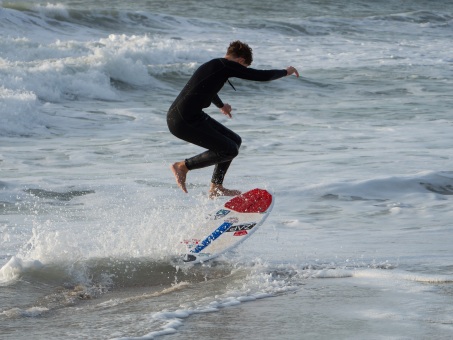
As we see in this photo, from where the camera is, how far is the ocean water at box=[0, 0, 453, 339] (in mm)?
5426

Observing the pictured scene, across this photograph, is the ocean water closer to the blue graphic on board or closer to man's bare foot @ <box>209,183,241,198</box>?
the blue graphic on board

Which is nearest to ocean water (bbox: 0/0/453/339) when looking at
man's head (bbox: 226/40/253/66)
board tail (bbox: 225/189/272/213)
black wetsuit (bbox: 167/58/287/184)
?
board tail (bbox: 225/189/272/213)

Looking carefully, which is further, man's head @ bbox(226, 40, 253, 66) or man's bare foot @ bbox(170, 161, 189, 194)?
man's bare foot @ bbox(170, 161, 189, 194)

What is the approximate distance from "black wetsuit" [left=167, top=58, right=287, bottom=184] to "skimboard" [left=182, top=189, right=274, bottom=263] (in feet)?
1.70

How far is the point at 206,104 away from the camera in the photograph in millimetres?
7043

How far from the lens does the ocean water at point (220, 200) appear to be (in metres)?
5.43

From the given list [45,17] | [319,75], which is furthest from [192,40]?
[319,75]

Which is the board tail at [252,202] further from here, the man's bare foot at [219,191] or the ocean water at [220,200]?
the ocean water at [220,200]

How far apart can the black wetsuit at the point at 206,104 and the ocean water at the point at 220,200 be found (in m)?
0.81

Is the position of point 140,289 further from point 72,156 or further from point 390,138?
point 390,138

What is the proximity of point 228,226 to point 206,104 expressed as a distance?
102 cm

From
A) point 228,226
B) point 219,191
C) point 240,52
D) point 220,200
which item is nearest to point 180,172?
point 219,191

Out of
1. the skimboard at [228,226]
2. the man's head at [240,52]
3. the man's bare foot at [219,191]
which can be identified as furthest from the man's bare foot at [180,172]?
the man's head at [240,52]

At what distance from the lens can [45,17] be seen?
1111 inches
